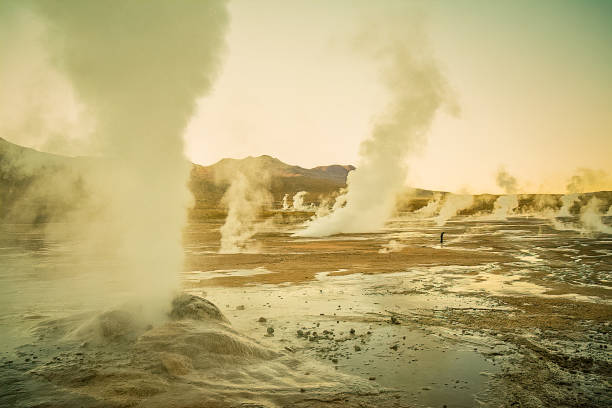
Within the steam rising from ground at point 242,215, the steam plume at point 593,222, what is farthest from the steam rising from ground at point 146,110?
the steam plume at point 593,222

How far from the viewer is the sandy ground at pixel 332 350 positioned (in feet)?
19.8

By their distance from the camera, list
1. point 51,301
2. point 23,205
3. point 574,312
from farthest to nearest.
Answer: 1. point 23,205
2. point 51,301
3. point 574,312

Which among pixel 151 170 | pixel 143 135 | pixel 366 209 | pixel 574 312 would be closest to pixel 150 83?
pixel 143 135

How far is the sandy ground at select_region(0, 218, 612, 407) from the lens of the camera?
605 cm

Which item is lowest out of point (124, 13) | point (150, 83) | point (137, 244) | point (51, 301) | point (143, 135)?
point (51, 301)

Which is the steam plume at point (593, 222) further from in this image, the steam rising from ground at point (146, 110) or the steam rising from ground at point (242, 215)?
the steam rising from ground at point (146, 110)

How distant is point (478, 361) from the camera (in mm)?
7383

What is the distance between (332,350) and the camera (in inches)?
315

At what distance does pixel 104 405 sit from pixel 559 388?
22.6 feet

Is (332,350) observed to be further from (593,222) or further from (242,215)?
(242,215)

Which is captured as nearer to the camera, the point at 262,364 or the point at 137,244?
the point at 262,364

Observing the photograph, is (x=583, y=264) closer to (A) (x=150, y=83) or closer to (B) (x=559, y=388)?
(B) (x=559, y=388)

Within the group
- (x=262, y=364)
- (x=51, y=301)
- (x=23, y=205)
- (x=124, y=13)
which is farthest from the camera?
(x=23, y=205)

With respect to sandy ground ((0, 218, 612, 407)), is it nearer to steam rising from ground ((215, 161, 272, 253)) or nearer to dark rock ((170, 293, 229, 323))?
dark rock ((170, 293, 229, 323))
